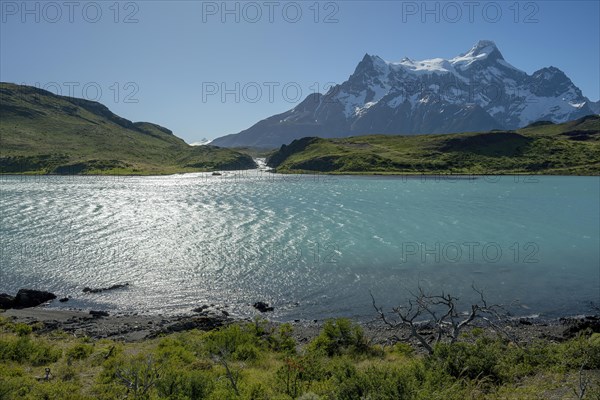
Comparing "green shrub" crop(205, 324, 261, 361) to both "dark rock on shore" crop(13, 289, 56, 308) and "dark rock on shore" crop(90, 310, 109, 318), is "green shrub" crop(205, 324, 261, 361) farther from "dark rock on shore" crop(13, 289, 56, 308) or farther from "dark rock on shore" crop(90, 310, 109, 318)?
"dark rock on shore" crop(13, 289, 56, 308)

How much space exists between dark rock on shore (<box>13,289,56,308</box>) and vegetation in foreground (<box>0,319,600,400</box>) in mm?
7809

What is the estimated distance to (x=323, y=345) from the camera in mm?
23266

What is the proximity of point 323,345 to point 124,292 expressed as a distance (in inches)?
869

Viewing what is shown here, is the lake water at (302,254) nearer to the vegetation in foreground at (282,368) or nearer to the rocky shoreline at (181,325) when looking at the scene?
the rocky shoreline at (181,325)

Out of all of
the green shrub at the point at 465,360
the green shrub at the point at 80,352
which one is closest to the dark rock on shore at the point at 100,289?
the green shrub at the point at 80,352

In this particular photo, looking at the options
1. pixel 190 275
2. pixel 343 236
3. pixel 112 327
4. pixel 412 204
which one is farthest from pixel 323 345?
pixel 412 204

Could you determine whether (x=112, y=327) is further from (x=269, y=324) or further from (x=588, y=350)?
(x=588, y=350)

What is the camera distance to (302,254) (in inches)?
1885

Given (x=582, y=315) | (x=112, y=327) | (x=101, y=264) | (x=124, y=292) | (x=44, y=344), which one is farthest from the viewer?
(x=101, y=264)

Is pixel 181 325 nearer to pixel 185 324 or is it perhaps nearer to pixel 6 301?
pixel 185 324

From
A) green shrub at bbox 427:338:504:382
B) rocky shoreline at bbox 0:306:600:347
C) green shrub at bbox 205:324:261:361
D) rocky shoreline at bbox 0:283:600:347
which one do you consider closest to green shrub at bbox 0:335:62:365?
rocky shoreline at bbox 0:306:600:347

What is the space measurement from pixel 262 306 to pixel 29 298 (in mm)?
20001

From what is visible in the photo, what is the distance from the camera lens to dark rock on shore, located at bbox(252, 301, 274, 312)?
32344mm

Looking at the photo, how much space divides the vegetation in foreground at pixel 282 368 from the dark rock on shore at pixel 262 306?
611 centimetres
